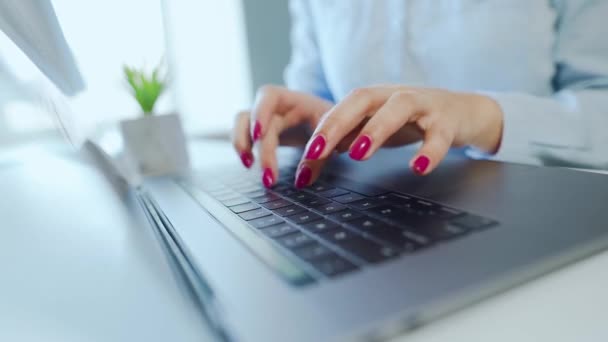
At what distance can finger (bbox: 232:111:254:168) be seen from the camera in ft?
1.79

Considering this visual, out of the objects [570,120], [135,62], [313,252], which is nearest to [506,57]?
[570,120]

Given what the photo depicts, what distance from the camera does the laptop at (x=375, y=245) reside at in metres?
0.16

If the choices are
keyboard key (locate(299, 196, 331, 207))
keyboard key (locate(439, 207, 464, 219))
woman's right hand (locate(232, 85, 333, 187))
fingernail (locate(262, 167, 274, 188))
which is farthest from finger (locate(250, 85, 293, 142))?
keyboard key (locate(439, 207, 464, 219))

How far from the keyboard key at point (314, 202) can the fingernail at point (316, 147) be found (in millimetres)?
49

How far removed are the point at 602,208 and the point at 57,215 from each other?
0.45m

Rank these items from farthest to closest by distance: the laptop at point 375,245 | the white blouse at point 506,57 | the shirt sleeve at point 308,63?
the shirt sleeve at point 308,63
the white blouse at point 506,57
the laptop at point 375,245

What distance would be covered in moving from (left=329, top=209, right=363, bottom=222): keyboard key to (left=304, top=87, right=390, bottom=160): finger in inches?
4.0

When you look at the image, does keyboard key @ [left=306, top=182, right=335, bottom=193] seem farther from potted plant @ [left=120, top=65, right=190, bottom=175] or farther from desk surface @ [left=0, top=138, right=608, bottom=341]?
potted plant @ [left=120, top=65, right=190, bottom=175]

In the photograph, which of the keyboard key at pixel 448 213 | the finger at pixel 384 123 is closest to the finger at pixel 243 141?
the finger at pixel 384 123

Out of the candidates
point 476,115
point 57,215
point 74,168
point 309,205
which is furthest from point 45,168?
point 476,115

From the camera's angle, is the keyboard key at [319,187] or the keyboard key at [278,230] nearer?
the keyboard key at [278,230]

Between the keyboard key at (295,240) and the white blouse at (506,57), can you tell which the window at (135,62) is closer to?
the keyboard key at (295,240)

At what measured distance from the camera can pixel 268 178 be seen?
17.1 inches

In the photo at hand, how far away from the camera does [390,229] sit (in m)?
0.25
